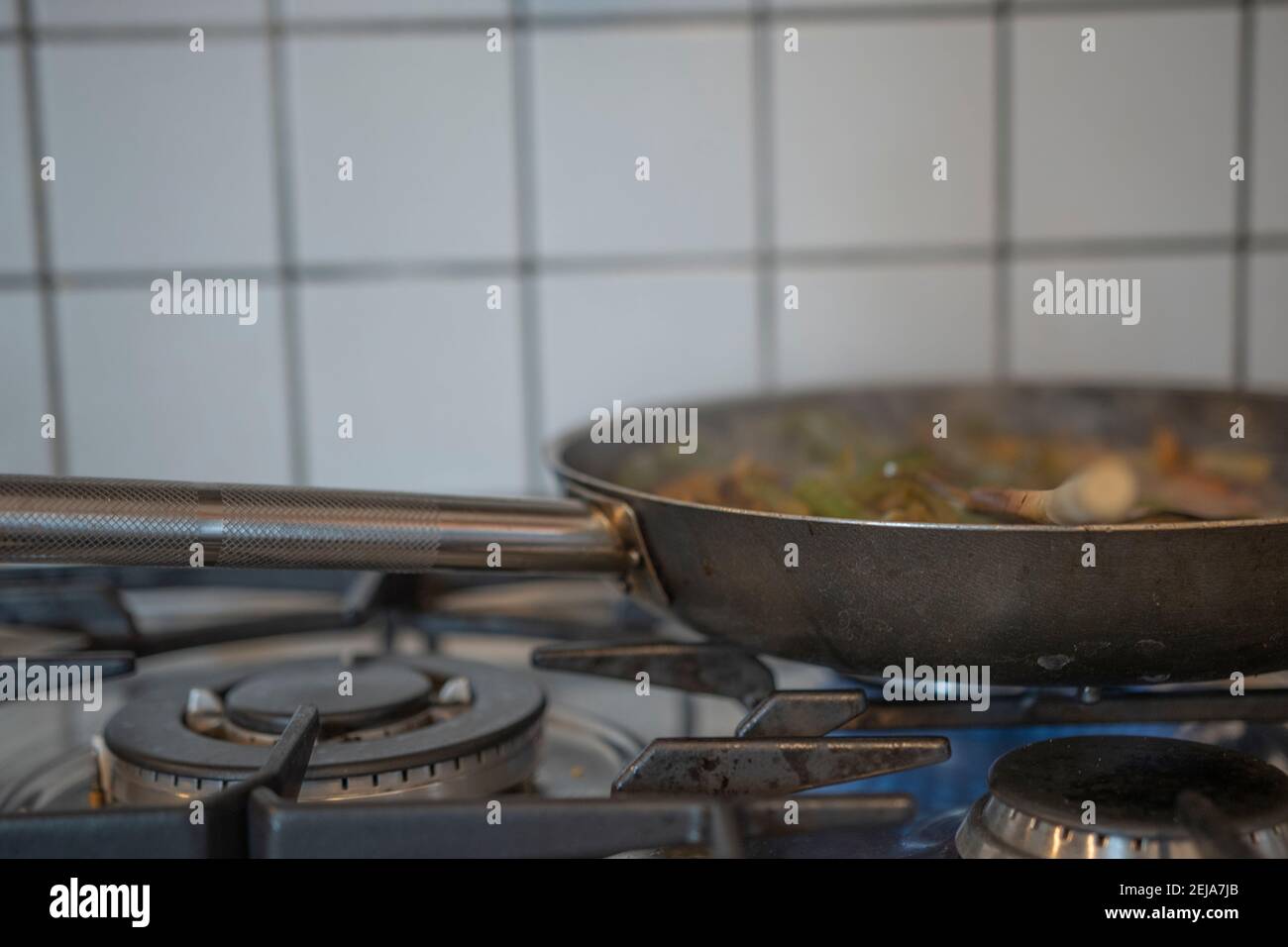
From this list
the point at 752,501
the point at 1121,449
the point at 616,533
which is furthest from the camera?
the point at 1121,449

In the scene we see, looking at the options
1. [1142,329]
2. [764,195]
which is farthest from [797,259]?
[1142,329]

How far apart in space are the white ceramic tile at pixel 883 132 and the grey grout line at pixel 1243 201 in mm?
172

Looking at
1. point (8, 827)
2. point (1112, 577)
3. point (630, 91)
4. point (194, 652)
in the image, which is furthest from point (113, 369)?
point (1112, 577)

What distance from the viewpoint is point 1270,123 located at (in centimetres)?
86

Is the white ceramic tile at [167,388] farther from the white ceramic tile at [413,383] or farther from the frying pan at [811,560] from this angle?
the frying pan at [811,560]

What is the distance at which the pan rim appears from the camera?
44cm

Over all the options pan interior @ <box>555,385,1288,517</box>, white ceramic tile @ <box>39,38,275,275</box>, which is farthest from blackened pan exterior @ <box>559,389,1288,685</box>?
white ceramic tile @ <box>39,38,275,275</box>

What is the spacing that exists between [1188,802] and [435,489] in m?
0.58

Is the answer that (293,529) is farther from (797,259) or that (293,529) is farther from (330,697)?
(797,259)

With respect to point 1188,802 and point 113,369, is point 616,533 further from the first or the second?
point 113,369

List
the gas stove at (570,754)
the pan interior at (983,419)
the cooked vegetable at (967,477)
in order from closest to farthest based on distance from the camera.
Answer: the gas stove at (570,754) < the cooked vegetable at (967,477) < the pan interior at (983,419)

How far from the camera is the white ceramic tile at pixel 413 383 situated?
2.85ft

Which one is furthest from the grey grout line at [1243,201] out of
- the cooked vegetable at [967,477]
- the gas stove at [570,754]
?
the gas stove at [570,754]

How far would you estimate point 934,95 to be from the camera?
0.86m
